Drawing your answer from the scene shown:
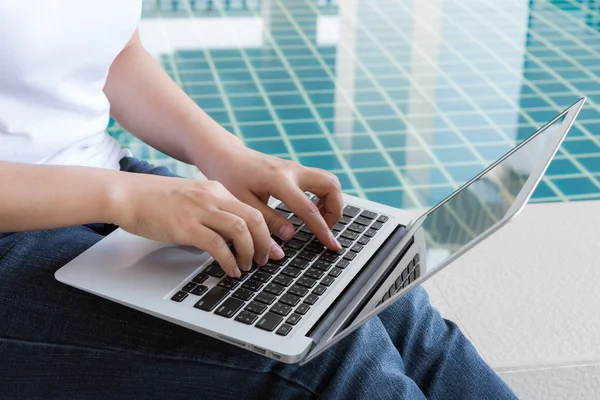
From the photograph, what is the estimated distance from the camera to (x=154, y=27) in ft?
14.0

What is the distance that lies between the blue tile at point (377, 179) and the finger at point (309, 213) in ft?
6.04

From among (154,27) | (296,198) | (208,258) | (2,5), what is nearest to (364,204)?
(296,198)

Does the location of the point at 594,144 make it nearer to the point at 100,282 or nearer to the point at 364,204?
the point at 364,204

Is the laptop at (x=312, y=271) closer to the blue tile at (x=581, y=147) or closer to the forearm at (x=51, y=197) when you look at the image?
the forearm at (x=51, y=197)

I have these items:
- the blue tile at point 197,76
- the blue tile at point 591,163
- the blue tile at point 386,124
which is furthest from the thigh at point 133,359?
the blue tile at point 197,76

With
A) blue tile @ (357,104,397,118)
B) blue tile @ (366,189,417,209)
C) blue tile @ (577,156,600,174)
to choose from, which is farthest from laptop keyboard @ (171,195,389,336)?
blue tile @ (357,104,397,118)

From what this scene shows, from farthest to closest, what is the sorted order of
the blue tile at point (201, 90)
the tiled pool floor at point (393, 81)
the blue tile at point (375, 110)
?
the blue tile at point (201, 90), the blue tile at point (375, 110), the tiled pool floor at point (393, 81)

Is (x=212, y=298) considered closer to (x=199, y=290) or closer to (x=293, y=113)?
(x=199, y=290)

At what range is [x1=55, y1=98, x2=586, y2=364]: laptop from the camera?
0.96 m

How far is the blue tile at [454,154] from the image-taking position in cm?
313

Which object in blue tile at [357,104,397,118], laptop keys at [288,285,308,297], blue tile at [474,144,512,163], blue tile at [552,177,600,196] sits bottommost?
blue tile at [552,177,600,196]

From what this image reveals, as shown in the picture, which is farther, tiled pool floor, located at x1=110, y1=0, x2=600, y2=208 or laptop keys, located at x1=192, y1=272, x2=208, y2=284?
tiled pool floor, located at x1=110, y1=0, x2=600, y2=208

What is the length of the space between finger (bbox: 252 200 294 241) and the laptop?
0.01 metres

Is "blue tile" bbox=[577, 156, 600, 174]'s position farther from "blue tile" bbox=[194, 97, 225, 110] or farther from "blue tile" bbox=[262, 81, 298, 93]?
"blue tile" bbox=[194, 97, 225, 110]
